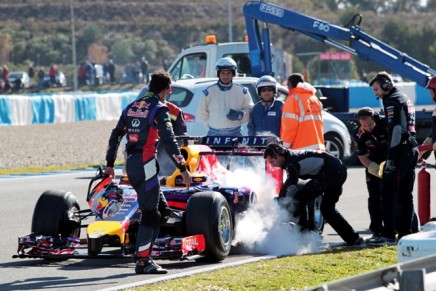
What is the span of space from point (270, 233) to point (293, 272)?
1.69 m

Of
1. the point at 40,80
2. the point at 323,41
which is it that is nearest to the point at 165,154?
the point at 323,41

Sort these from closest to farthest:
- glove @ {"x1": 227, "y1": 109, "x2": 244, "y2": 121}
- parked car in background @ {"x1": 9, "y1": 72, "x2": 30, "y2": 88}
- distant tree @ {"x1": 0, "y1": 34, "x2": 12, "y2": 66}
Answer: glove @ {"x1": 227, "y1": 109, "x2": 244, "y2": 121}
parked car in background @ {"x1": 9, "y1": 72, "x2": 30, "y2": 88}
distant tree @ {"x1": 0, "y1": 34, "x2": 12, "y2": 66}

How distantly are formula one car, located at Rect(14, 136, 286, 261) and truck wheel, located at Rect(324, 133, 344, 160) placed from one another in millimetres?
8420

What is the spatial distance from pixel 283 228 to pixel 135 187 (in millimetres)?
2162

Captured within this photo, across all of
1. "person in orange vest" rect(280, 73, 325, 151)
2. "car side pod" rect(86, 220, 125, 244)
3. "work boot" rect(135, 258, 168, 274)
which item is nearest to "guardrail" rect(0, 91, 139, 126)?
"person in orange vest" rect(280, 73, 325, 151)

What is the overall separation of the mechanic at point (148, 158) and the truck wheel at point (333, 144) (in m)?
10.1

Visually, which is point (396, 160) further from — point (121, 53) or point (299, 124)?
point (121, 53)

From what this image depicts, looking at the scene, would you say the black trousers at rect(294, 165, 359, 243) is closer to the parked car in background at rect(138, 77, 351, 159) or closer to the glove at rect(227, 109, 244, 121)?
the glove at rect(227, 109, 244, 121)

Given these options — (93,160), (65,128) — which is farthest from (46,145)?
(65,128)

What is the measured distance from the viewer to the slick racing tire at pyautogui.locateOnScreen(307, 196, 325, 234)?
11.5 meters

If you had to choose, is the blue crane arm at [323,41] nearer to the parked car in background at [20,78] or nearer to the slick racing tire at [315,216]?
the slick racing tire at [315,216]

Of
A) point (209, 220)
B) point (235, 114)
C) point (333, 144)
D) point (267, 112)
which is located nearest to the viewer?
point (209, 220)

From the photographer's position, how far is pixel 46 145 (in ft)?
90.7

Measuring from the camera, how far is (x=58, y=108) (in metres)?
38.4
